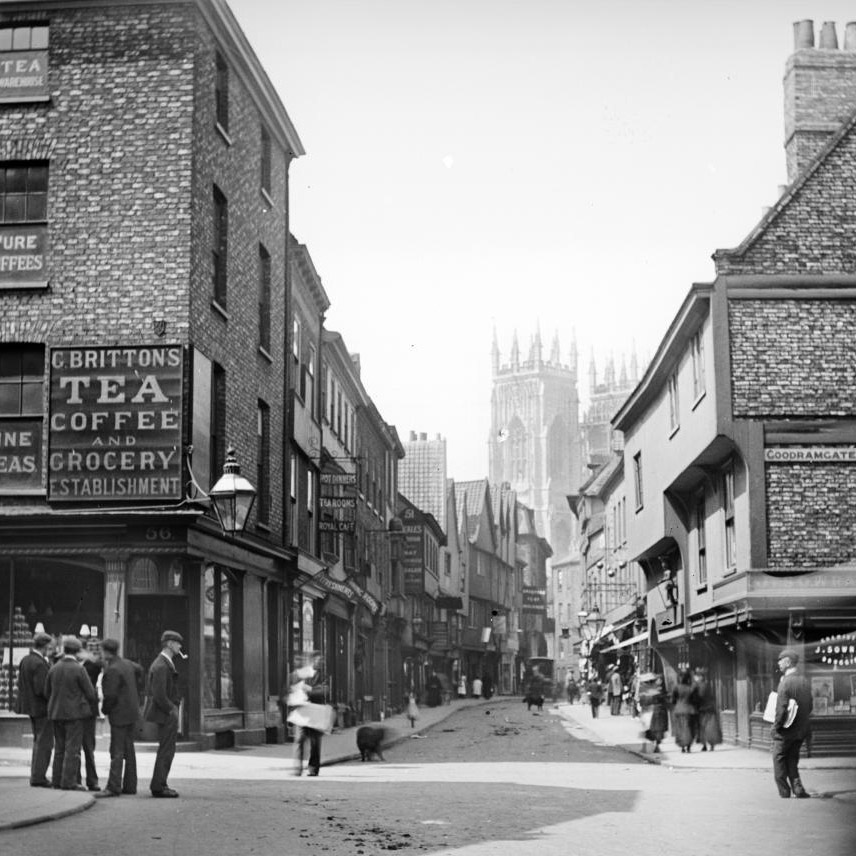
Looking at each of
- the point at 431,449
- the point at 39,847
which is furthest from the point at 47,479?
the point at 431,449

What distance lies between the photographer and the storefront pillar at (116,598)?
73.3 feet

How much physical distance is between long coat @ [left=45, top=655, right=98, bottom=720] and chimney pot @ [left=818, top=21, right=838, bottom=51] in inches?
860

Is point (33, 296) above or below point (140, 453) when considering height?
above

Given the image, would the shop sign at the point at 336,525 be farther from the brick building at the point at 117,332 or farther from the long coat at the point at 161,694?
the long coat at the point at 161,694

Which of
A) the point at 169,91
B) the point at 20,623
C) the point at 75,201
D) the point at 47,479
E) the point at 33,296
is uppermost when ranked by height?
the point at 169,91

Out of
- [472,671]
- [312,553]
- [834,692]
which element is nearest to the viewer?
[834,692]

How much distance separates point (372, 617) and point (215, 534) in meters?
24.3

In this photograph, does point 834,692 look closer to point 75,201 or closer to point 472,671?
point 75,201

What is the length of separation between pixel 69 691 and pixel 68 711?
0.21 m

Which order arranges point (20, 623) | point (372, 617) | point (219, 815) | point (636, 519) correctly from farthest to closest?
1. point (372, 617)
2. point (636, 519)
3. point (20, 623)
4. point (219, 815)

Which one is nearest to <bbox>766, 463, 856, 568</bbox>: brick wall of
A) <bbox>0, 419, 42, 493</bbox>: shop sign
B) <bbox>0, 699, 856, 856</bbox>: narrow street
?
<bbox>0, 699, 856, 856</bbox>: narrow street

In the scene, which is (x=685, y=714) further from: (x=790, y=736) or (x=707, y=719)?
(x=790, y=736)

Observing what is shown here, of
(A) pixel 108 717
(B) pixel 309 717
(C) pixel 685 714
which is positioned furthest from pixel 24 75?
(C) pixel 685 714

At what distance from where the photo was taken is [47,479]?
2305 centimetres
